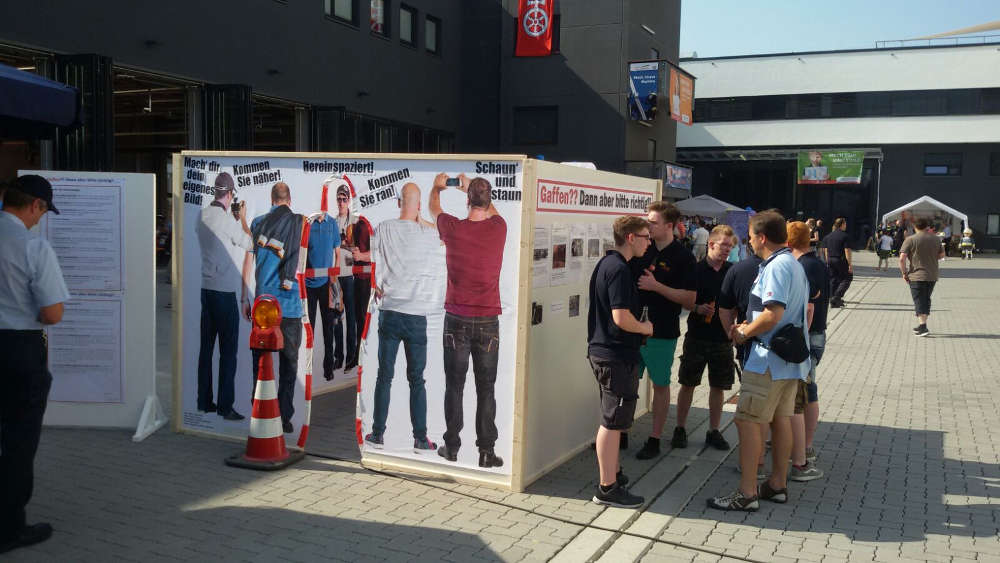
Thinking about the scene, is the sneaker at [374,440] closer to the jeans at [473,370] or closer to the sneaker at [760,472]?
the jeans at [473,370]

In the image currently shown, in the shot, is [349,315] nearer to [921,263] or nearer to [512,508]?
[512,508]

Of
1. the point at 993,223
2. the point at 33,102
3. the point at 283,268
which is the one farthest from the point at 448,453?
the point at 993,223

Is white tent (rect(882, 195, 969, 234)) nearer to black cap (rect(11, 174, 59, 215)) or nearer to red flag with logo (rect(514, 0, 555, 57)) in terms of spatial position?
red flag with logo (rect(514, 0, 555, 57))

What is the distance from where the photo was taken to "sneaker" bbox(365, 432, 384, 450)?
6086mm

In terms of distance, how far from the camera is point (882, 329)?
14969 millimetres

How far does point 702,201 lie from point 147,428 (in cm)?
2397

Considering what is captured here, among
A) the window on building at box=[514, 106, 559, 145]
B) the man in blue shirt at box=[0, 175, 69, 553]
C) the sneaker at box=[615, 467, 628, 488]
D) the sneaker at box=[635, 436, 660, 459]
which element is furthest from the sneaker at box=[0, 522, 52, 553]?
the window on building at box=[514, 106, 559, 145]

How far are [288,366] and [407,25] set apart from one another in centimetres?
2073

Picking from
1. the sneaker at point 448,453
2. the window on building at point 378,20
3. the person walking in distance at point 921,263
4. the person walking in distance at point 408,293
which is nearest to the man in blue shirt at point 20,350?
the person walking in distance at point 408,293

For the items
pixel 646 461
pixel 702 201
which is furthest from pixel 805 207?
pixel 646 461

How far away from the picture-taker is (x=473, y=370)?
5773mm

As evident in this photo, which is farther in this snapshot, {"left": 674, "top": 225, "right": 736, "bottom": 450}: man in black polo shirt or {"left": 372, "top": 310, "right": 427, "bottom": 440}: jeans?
{"left": 674, "top": 225, "right": 736, "bottom": 450}: man in black polo shirt

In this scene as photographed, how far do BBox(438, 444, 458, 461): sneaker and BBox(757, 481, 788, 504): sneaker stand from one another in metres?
2.00

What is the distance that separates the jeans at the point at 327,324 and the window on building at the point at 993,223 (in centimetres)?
4847
